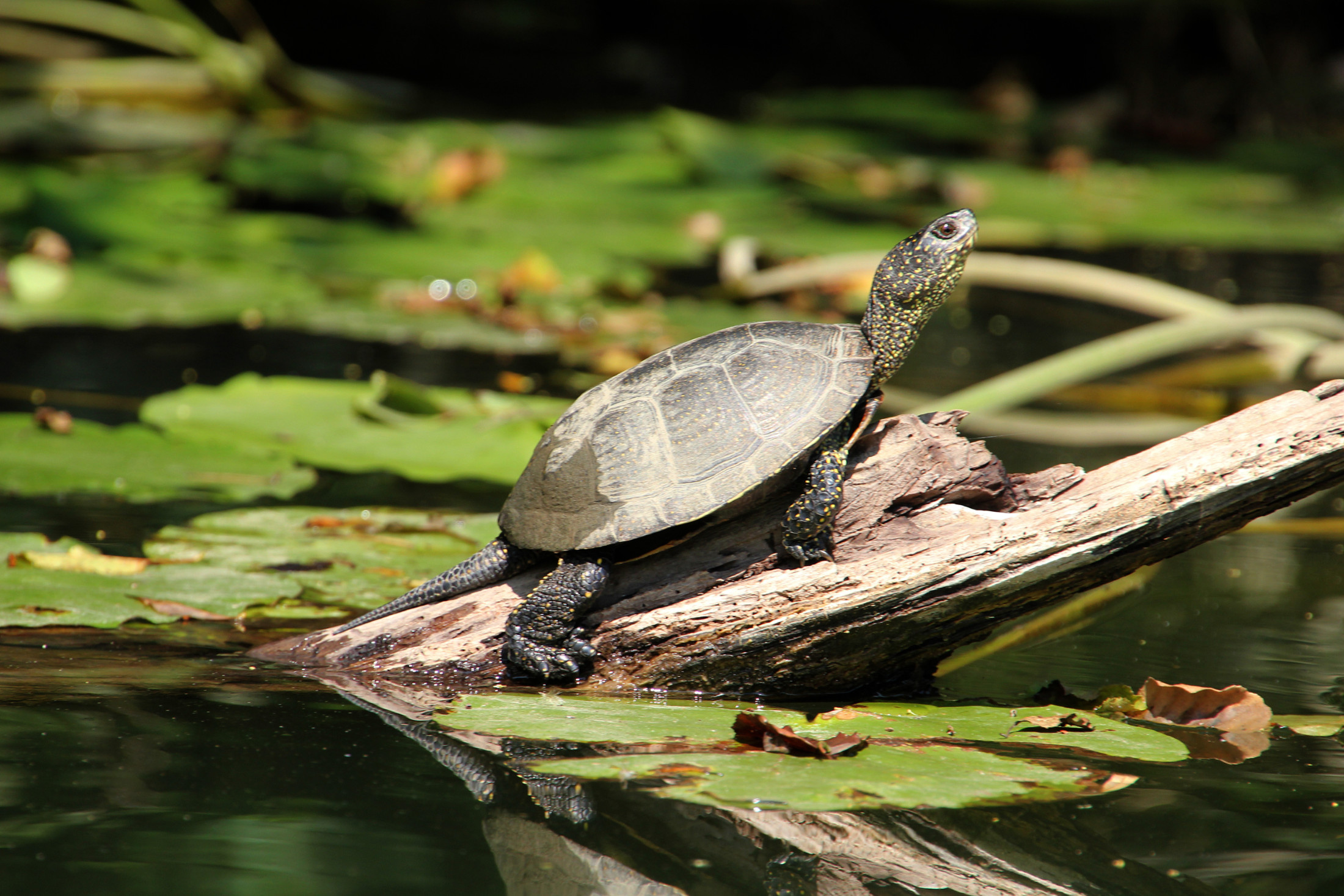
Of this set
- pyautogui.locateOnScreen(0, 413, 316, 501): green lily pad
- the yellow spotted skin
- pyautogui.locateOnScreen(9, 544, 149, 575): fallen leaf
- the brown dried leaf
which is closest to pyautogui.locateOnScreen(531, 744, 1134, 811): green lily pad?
the brown dried leaf

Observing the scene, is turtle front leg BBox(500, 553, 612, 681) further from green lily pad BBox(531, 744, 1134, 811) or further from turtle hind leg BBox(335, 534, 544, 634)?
green lily pad BBox(531, 744, 1134, 811)

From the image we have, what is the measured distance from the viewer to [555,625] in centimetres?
264

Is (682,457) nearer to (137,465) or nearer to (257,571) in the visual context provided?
(257,571)

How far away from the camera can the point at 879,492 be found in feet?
8.90

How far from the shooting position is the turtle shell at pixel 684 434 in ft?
8.80

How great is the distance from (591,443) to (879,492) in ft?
2.15

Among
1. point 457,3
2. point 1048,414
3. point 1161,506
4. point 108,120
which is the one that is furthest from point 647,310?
point 457,3

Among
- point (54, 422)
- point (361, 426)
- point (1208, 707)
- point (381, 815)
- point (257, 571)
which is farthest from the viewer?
point (361, 426)

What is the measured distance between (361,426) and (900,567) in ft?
7.78

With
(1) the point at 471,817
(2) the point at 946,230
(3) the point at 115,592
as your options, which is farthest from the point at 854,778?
(3) the point at 115,592

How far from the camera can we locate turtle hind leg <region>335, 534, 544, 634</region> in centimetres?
280

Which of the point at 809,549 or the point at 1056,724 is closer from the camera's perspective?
the point at 1056,724

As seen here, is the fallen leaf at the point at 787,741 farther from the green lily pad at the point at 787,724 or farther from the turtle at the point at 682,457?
the turtle at the point at 682,457

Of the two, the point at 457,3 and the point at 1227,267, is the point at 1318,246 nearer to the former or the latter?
the point at 1227,267
